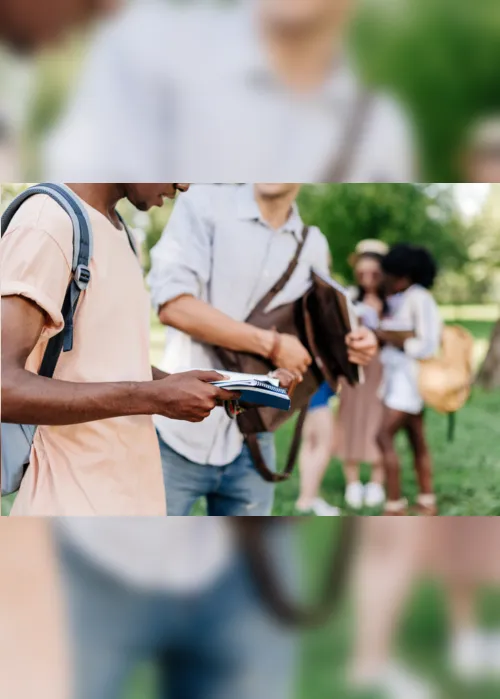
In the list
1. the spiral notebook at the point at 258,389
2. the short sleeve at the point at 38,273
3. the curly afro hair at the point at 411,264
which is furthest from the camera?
the curly afro hair at the point at 411,264

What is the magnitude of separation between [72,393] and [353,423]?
0.94 metres

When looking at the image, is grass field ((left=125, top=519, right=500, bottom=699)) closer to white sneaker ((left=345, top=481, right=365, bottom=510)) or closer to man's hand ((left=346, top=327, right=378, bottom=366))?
white sneaker ((left=345, top=481, right=365, bottom=510))

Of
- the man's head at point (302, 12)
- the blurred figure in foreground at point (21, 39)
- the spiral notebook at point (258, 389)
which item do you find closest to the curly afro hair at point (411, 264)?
the spiral notebook at point (258, 389)

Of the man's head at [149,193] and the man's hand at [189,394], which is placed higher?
the man's head at [149,193]

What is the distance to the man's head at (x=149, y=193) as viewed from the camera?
2615 millimetres

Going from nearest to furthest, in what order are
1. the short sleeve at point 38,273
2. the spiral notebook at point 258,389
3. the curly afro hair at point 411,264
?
the short sleeve at point 38,273, the spiral notebook at point 258,389, the curly afro hair at point 411,264

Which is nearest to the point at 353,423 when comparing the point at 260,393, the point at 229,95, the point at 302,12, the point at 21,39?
the point at 260,393

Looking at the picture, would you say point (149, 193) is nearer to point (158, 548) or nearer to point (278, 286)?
point (278, 286)

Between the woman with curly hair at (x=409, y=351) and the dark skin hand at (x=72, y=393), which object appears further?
the woman with curly hair at (x=409, y=351)

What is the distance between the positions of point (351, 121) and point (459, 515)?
1.40 metres

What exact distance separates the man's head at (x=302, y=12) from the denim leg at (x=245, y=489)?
1.38m

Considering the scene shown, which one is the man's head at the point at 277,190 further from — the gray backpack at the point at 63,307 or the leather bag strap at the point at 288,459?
the leather bag strap at the point at 288,459

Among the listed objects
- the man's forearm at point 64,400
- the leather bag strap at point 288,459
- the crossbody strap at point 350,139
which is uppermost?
the crossbody strap at point 350,139

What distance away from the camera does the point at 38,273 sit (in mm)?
2439
